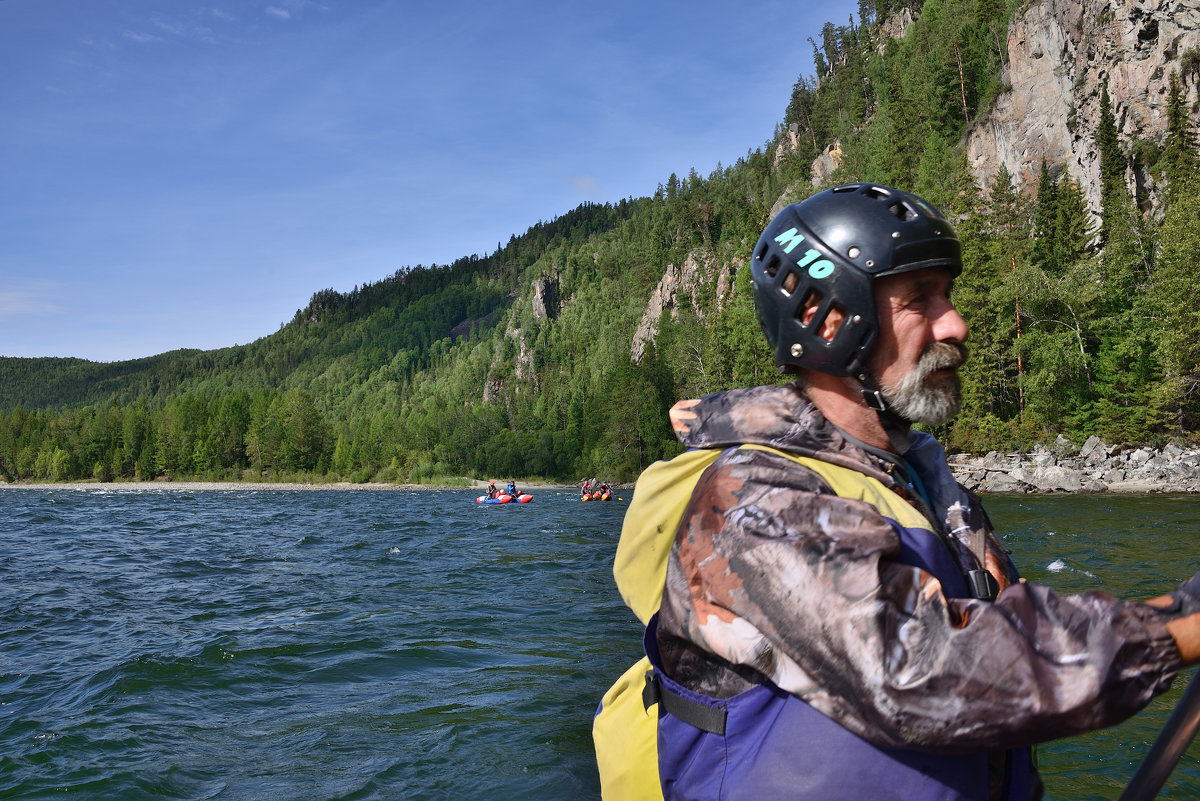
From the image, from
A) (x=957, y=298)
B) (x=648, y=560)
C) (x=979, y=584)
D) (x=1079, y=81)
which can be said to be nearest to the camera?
(x=979, y=584)

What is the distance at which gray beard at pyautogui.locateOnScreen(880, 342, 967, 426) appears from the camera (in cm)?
243

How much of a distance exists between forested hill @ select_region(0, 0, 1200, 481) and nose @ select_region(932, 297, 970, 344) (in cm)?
4527

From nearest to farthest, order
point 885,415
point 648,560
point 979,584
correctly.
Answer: point 979,584 < point 648,560 < point 885,415

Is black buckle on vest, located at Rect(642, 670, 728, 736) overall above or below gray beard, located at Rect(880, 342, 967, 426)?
below

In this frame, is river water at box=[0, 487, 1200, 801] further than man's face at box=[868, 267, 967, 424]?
Yes

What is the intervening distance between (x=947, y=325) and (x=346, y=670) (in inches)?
363

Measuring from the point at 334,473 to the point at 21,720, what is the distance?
126 m

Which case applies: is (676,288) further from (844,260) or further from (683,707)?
(683,707)

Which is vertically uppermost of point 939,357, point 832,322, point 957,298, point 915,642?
point 957,298

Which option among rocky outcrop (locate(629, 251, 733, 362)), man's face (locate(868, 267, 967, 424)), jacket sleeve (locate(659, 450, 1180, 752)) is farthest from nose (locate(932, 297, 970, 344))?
rocky outcrop (locate(629, 251, 733, 362))

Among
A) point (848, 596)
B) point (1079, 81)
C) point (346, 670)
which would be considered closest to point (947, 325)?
point (848, 596)

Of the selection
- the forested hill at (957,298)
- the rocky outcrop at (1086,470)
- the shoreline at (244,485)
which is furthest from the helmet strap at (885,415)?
the shoreline at (244,485)

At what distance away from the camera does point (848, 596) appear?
1.77m

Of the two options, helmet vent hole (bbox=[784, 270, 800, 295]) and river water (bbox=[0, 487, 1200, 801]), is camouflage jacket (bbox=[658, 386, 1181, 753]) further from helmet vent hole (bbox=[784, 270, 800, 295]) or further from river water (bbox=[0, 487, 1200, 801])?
river water (bbox=[0, 487, 1200, 801])
